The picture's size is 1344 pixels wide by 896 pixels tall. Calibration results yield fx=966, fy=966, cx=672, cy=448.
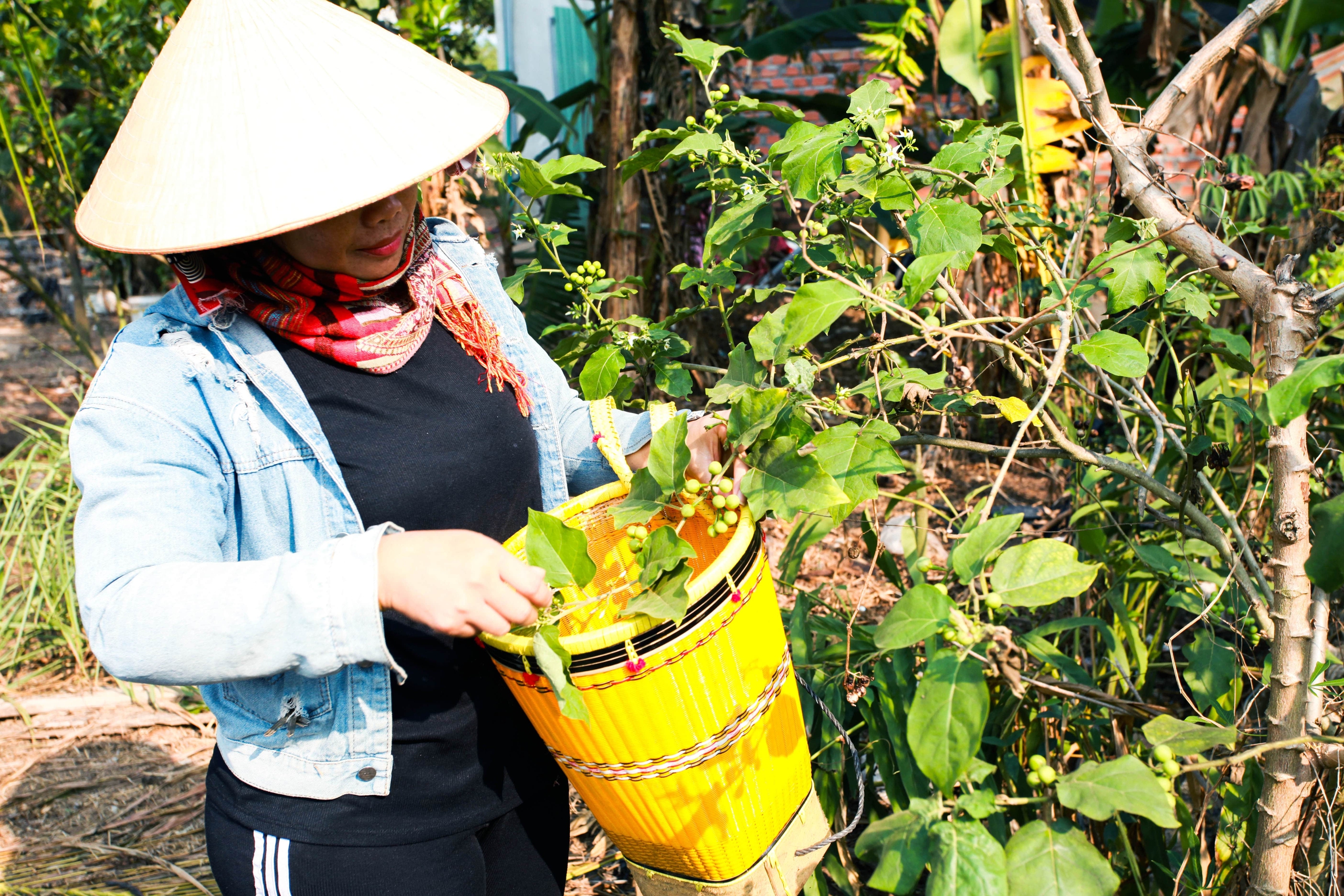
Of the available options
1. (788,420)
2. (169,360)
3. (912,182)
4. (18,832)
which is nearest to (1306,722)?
(788,420)

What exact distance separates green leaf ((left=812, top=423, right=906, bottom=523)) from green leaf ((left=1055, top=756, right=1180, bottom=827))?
1.09 ft

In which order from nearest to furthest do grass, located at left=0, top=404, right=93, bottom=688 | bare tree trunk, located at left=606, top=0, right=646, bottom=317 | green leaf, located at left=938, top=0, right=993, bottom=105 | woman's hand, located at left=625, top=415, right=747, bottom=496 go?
1. woman's hand, located at left=625, top=415, right=747, bottom=496
2. grass, located at left=0, top=404, right=93, bottom=688
3. bare tree trunk, located at left=606, top=0, right=646, bottom=317
4. green leaf, located at left=938, top=0, right=993, bottom=105

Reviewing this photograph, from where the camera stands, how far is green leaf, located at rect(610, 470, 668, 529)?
106 cm

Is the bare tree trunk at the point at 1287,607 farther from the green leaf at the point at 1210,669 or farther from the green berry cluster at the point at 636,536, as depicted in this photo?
the green berry cluster at the point at 636,536

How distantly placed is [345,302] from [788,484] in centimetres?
59

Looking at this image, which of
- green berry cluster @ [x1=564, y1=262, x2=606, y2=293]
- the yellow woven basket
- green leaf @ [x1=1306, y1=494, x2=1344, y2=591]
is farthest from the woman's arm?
green leaf @ [x1=1306, y1=494, x2=1344, y2=591]

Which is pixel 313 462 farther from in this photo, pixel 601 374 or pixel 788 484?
pixel 788 484

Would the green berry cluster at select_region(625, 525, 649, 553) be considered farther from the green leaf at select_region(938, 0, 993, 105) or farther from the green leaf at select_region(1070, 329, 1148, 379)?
the green leaf at select_region(938, 0, 993, 105)

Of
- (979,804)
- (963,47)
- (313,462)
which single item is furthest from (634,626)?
(963,47)

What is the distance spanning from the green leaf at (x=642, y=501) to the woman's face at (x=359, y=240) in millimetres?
412

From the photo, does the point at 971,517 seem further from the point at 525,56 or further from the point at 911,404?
the point at 525,56

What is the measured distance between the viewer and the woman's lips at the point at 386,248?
1.15m

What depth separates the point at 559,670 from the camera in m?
0.89

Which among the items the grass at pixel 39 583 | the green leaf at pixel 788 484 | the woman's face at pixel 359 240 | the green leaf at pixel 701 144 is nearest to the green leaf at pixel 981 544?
the green leaf at pixel 788 484
